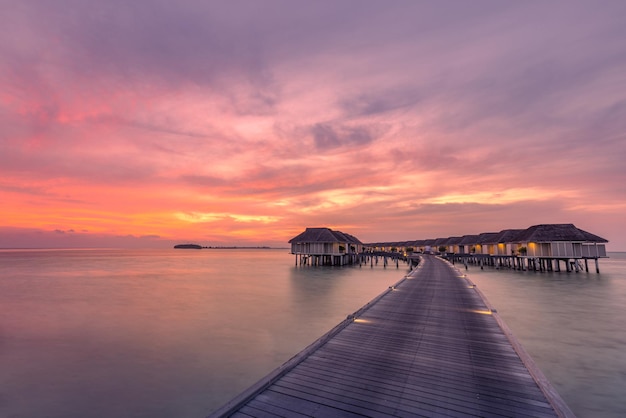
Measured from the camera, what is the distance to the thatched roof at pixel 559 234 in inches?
1470

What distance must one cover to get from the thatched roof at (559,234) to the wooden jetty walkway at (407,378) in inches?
1440

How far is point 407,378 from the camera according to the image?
608 cm

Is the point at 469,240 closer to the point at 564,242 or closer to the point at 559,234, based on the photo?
the point at 559,234

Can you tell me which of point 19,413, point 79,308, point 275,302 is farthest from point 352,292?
point 19,413

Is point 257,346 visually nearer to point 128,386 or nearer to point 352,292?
point 128,386

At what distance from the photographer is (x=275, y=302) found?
21.6 m

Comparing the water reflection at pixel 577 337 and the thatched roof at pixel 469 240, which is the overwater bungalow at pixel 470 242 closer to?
the thatched roof at pixel 469 240

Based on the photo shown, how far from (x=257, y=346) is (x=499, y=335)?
8.35 meters

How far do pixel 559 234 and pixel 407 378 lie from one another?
42.9 metres

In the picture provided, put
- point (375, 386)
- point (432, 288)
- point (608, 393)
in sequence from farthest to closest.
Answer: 1. point (432, 288)
2. point (608, 393)
3. point (375, 386)

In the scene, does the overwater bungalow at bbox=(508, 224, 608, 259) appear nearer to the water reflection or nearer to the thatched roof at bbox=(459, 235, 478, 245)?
the water reflection

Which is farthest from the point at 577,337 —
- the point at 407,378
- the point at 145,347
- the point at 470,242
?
the point at 470,242

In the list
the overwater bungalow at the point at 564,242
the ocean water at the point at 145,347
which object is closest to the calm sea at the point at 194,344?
the ocean water at the point at 145,347

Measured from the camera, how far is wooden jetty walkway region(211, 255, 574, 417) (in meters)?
5.01
